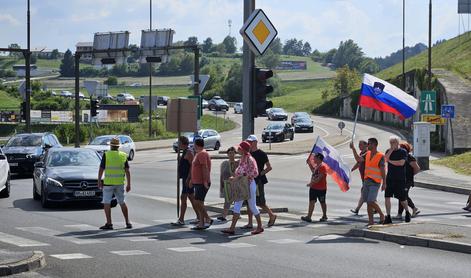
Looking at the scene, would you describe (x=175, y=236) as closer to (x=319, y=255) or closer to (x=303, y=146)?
(x=319, y=255)

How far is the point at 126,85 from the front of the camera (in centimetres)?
18025

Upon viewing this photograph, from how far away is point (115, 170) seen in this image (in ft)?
52.5

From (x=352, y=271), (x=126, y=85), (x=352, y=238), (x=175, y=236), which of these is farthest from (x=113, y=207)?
(x=126, y=85)

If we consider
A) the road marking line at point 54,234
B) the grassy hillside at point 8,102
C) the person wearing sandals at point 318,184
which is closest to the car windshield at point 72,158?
the road marking line at point 54,234

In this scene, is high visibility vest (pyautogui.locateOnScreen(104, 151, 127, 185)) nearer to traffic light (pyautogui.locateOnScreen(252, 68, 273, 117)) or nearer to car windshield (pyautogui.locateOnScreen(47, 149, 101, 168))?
traffic light (pyautogui.locateOnScreen(252, 68, 273, 117))

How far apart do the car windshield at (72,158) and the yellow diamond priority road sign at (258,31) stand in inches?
206

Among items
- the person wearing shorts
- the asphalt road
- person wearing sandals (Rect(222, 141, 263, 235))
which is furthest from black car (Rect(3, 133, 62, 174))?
person wearing sandals (Rect(222, 141, 263, 235))

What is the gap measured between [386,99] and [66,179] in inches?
299

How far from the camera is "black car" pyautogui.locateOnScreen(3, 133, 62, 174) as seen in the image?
3017cm

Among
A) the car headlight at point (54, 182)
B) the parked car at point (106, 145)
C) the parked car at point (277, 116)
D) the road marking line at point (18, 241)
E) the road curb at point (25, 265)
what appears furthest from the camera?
the parked car at point (277, 116)

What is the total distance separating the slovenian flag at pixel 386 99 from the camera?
19.5 meters

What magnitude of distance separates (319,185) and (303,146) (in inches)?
1435

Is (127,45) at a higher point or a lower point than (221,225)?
higher

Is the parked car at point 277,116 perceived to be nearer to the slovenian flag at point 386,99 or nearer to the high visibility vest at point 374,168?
the slovenian flag at point 386,99
